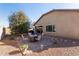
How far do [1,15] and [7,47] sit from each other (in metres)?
0.61

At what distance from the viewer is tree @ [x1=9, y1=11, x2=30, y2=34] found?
14.7ft

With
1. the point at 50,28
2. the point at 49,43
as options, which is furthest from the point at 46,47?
the point at 50,28

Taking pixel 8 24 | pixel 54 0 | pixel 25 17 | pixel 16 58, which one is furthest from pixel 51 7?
pixel 16 58

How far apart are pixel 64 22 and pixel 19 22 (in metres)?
0.84

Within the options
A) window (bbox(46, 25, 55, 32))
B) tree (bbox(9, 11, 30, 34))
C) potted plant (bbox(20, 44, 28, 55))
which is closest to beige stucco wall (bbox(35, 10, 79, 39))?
window (bbox(46, 25, 55, 32))

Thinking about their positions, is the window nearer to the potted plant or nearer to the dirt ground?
the dirt ground

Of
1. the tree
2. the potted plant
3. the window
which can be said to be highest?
the tree

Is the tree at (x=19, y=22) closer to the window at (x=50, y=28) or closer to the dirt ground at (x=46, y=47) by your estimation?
the dirt ground at (x=46, y=47)

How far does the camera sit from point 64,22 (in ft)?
14.6

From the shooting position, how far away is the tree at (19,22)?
14.7 ft

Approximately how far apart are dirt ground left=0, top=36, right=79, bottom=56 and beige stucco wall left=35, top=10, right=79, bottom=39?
0.11m

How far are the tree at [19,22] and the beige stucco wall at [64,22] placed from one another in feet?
0.75

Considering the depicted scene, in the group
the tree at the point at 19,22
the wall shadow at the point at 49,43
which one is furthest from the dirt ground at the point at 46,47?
the tree at the point at 19,22

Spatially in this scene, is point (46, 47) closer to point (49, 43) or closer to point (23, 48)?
point (49, 43)
